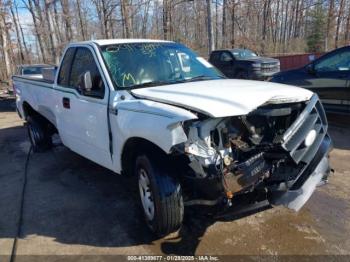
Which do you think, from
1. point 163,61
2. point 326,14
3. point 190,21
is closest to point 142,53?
point 163,61

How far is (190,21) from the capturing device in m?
46.9

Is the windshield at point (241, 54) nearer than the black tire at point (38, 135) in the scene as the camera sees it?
No

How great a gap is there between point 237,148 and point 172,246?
1146 millimetres

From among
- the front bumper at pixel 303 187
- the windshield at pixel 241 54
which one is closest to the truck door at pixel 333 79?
the front bumper at pixel 303 187

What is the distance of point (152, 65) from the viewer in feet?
14.7

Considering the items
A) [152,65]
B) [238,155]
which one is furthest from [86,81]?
[238,155]

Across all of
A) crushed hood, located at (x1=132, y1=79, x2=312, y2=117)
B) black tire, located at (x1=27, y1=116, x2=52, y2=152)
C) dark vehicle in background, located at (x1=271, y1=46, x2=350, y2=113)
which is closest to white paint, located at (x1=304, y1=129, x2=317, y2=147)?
crushed hood, located at (x1=132, y1=79, x2=312, y2=117)

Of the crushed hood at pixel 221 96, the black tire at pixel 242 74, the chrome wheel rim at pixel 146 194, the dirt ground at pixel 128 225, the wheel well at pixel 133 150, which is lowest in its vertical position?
the black tire at pixel 242 74

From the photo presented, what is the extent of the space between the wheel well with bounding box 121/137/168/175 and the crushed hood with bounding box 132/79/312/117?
0.44 meters

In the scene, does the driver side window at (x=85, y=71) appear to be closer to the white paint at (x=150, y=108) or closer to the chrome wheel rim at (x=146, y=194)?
the white paint at (x=150, y=108)

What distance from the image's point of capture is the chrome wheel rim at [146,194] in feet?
11.7

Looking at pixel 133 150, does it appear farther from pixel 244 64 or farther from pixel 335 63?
pixel 244 64

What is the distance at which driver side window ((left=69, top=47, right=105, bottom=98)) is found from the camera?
13.9ft

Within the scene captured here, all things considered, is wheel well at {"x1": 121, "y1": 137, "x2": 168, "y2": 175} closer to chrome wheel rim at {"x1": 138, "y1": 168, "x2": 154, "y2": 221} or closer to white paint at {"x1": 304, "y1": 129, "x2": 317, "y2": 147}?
chrome wheel rim at {"x1": 138, "y1": 168, "x2": 154, "y2": 221}
